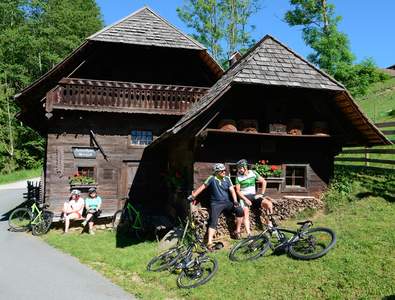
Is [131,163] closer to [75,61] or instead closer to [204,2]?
[75,61]

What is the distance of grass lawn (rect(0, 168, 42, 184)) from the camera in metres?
33.9

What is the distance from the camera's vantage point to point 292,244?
8.83 meters

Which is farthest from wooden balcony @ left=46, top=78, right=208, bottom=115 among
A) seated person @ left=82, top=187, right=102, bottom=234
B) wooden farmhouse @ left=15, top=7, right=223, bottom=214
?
seated person @ left=82, top=187, right=102, bottom=234

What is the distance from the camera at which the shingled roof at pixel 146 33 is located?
1592 cm

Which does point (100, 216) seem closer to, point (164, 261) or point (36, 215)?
point (36, 215)

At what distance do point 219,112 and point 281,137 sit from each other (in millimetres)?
2026

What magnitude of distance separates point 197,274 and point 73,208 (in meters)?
7.78

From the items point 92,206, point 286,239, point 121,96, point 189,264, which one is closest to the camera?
point 189,264

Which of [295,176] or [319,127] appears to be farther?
[295,176]

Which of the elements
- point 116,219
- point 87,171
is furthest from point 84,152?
point 116,219

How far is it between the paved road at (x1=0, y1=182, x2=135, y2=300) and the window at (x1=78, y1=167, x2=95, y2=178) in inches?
137

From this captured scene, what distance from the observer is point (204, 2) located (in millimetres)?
30438

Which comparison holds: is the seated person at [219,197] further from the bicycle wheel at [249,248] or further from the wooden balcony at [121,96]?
the wooden balcony at [121,96]

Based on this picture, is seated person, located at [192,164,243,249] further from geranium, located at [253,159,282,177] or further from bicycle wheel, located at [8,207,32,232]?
bicycle wheel, located at [8,207,32,232]
